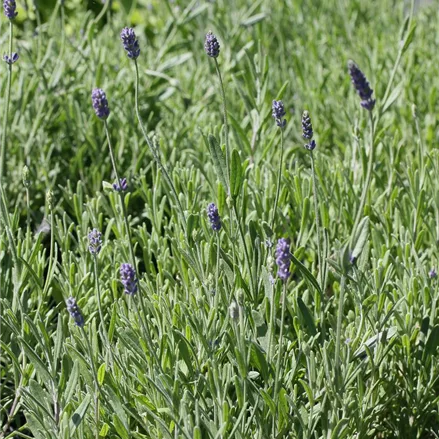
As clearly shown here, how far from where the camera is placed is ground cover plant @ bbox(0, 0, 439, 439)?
1675mm

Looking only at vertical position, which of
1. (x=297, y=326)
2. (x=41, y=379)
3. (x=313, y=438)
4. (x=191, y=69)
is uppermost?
(x=191, y=69)

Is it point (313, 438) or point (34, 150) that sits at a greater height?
point (34, 150)

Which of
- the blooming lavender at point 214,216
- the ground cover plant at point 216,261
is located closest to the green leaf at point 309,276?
the ground cover plant at point 216,261

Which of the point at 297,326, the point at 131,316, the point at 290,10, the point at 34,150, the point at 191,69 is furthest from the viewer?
the point at 290,10

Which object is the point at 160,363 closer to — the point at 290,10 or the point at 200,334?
the point at 200,334

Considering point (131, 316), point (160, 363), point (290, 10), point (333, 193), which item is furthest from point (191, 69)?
point (160, 363)

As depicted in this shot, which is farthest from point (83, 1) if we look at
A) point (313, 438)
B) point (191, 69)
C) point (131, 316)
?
point (313, 438)

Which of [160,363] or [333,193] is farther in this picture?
[333,193]

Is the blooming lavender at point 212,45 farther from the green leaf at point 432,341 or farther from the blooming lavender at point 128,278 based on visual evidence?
the green leaf at point 432,341

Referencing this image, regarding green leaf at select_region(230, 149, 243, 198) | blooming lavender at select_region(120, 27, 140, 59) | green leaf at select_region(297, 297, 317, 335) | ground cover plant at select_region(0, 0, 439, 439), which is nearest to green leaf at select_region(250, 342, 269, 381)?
ground cover plant at select_region(0, 0, 439, 439)

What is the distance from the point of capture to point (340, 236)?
2.43m

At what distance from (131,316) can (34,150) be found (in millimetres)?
1334

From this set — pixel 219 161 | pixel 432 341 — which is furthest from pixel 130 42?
pixel 432 341

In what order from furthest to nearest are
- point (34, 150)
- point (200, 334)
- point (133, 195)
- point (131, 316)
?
1. point (34, 150)
2. point (133, 195)
3. point (131, 316)
4. point (200, 334)
